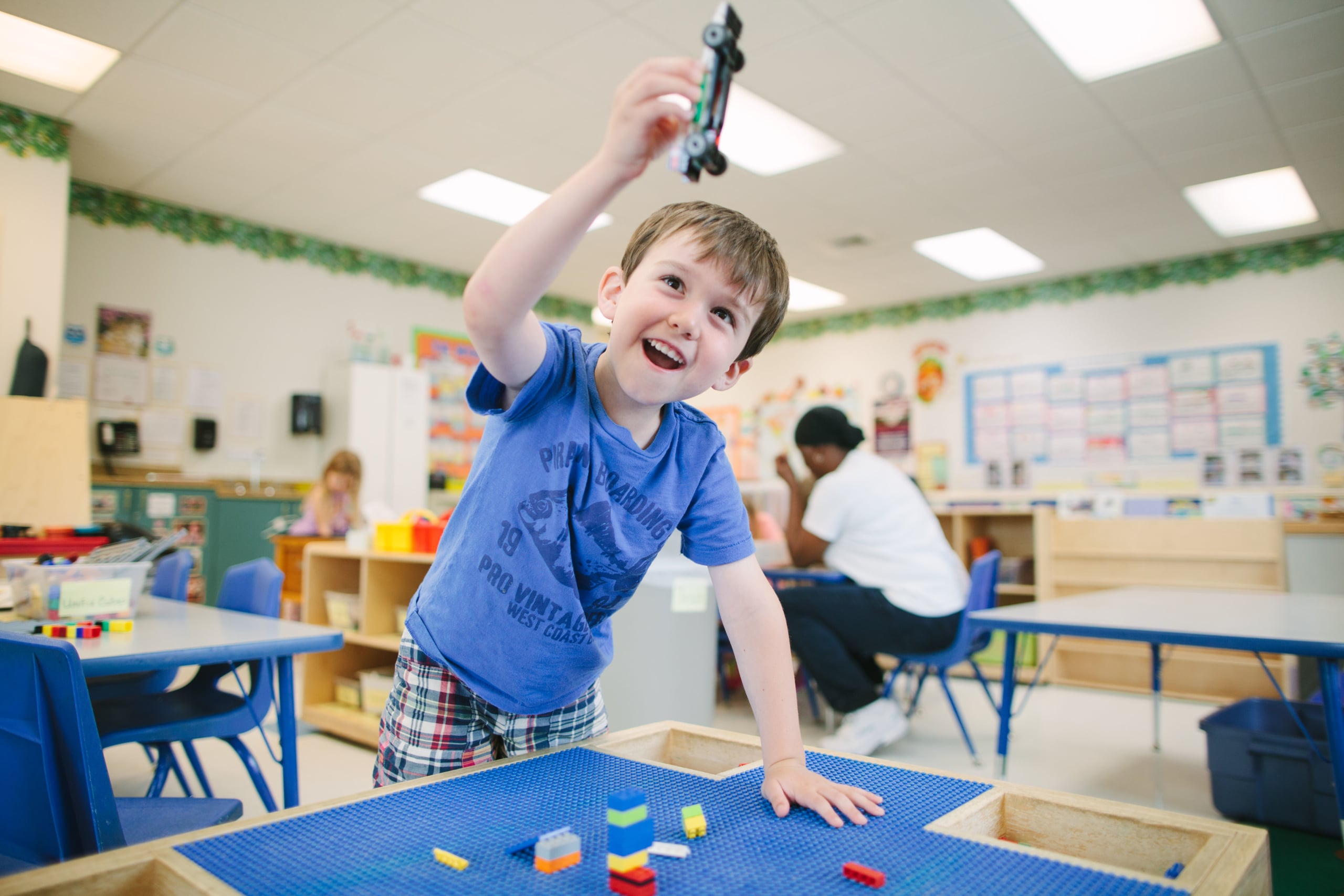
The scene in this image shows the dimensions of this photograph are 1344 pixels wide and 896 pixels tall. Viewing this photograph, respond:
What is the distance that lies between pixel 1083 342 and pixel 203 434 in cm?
603

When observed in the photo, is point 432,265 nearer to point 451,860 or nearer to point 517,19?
point 517,19

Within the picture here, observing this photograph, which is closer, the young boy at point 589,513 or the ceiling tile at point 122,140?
the young boy at point 589,513

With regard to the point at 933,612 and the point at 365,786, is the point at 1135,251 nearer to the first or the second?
the point at 933,612

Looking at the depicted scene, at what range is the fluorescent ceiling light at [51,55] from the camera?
3.47 meters

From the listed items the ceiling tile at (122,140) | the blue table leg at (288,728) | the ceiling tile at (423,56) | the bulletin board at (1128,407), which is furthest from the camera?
the bulletin board at (1128,407)

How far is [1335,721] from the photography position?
69.1 inches

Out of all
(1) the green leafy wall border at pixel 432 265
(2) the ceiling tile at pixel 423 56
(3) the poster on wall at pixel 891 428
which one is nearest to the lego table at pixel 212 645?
(2) the ceiling tile at pixel 423 56

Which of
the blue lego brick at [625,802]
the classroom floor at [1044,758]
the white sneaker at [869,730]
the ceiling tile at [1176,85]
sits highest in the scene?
the ceiling tile at [1176,85]

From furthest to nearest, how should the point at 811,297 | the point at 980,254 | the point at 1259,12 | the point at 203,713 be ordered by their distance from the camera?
the point at 811,297, the point at 980,254, the point at 1259,12, the point at 203,713

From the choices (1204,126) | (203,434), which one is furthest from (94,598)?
(1204,126)

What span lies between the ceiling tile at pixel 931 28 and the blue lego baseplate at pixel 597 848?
306cm

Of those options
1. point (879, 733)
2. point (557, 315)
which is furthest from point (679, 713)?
point (557, 315)

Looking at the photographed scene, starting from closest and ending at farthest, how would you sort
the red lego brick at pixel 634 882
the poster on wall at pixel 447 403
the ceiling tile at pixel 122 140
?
the red lego brick at pixel 634 882
the ceiling tile at pixel 122 140
the poster on wall at pixel 447 403

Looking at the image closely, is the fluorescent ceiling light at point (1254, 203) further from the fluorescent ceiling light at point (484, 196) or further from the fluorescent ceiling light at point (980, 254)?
the fluorescent ceiling light at point (484, 196)
